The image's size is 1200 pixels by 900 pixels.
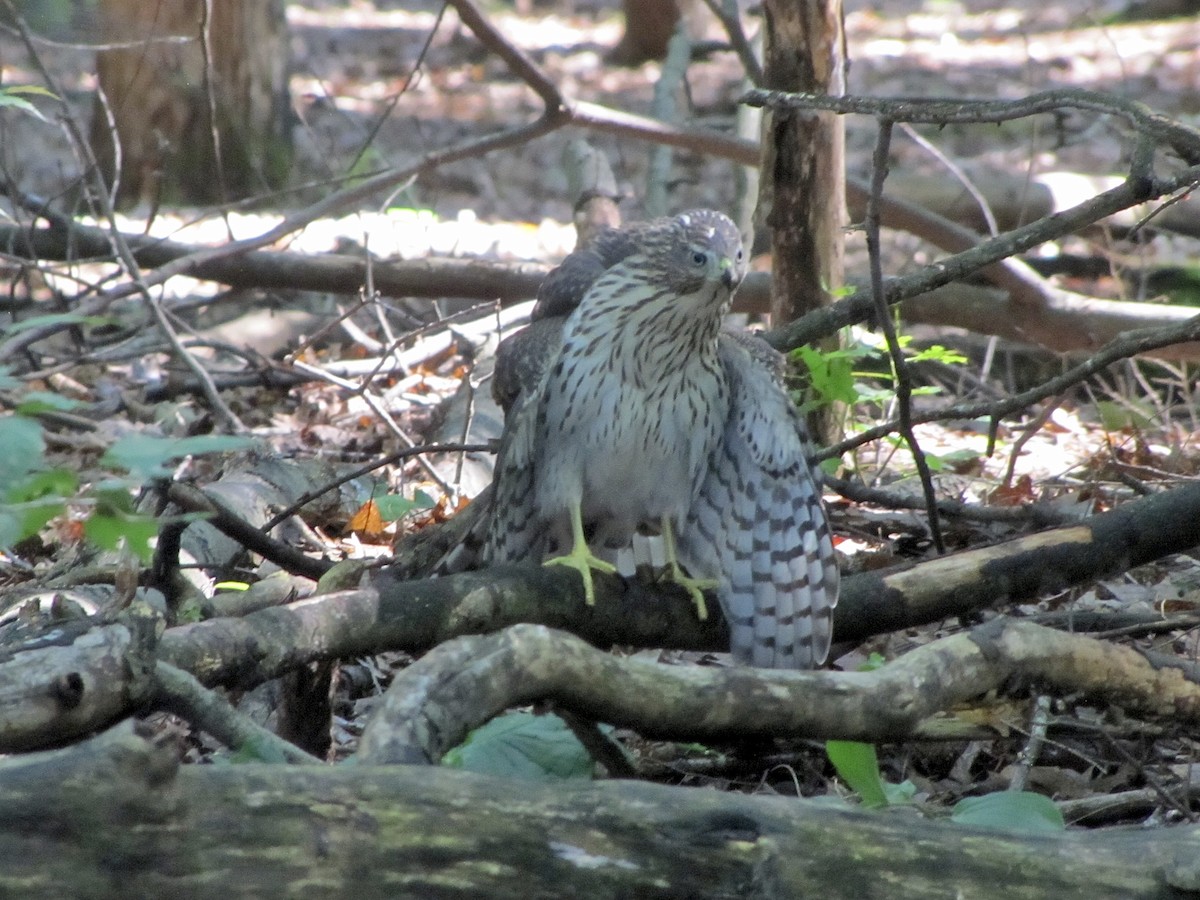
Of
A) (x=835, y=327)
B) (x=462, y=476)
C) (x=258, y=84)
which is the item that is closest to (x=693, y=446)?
(x=835, y=327)

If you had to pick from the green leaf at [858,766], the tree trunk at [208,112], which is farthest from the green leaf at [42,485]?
the tree trunk at [208,112]

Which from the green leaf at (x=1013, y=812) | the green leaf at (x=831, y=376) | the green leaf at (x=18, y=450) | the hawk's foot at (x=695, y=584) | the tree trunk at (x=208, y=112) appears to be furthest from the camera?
the tree trunk at (x=208, y=112)

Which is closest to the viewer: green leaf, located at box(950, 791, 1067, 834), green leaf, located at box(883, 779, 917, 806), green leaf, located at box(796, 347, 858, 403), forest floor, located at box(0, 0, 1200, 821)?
green leaf, located at box(950, 791, 1067, 834)

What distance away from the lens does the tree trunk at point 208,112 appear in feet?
34.0

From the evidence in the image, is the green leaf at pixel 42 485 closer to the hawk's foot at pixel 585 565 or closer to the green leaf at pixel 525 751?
the green leaf at pixel 525 751

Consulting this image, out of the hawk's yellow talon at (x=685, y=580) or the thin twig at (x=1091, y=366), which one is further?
the hawk's yellow talon at (x=685, y=580)

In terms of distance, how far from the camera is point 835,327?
14.5 feet

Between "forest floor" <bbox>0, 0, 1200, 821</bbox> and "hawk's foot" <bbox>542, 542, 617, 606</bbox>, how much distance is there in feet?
1.87

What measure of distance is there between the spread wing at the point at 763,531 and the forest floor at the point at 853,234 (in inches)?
16.3

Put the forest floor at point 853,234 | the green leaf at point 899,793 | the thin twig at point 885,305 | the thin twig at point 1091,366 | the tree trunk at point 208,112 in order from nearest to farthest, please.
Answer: the green leaf at point 899,793, the thin twig at point 885,305, the thin twig at point 1091,366, the forest floor at point 853,234, the tree trunk at point 208,112

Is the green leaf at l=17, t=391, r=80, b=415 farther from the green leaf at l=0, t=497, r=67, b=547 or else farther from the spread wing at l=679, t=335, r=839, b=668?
the spread wing at l=679, t=335, r=839, b=668

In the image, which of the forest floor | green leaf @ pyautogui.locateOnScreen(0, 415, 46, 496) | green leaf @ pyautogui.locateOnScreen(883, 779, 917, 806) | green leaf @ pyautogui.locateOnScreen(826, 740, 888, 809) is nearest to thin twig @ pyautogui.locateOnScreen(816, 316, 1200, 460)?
the forest floor

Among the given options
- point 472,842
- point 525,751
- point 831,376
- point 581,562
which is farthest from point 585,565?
point 472,842

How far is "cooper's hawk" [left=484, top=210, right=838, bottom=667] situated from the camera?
3.98m
